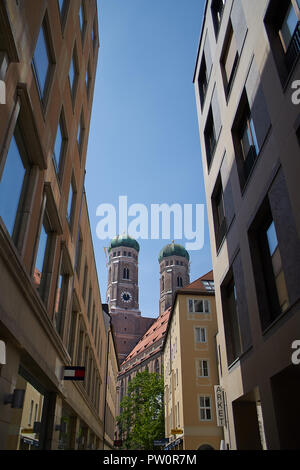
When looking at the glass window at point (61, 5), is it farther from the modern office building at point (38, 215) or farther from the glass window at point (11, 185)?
the glass window at point (11, 185)

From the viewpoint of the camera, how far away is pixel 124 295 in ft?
431

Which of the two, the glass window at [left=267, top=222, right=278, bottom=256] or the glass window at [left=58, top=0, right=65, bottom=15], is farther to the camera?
the glass window at [left=58, top=0, right=65, bottom=15]

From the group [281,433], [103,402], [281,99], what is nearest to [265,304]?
[281,433]

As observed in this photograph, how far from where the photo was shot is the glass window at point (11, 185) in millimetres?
7656

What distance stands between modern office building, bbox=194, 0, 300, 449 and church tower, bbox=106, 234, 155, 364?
11470 cm

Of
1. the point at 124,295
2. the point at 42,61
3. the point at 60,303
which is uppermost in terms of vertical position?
the point at 124,295

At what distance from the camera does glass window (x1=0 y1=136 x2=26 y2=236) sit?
7.66 metres

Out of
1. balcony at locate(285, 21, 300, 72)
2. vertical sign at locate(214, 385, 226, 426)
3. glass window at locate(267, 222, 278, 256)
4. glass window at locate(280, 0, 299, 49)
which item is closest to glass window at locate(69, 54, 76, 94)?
glass window at locate(280, 0, 299, 49)

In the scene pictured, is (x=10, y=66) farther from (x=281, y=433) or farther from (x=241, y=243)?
(x=281, y=433)

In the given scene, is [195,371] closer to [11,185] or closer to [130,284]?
[11,185]

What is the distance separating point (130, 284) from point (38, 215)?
125380 mm

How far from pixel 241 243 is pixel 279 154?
3.80 m

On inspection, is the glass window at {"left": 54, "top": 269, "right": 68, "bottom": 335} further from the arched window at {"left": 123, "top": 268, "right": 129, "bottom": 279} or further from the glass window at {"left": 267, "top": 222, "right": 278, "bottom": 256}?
the arched window at {"left": 123, "top": 268, "right": 129, "bottom": 279}

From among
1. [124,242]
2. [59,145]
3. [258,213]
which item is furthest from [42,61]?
[124,242]
